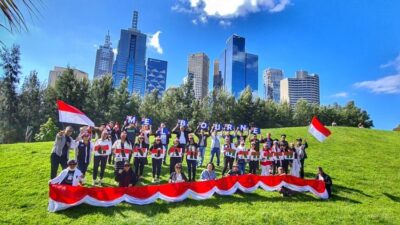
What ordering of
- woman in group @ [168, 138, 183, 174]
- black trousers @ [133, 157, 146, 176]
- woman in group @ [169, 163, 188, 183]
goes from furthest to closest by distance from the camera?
woman in group @ [168, 138, 183, 174] → black trousers @ [133, 157, 146, 176] → woman in group @ [169, 163, 188, 183]

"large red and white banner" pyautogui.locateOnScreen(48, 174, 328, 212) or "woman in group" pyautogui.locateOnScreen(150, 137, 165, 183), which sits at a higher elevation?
"woman in group" pyautogui.locateOnScreen(150, 137, 165, 183)

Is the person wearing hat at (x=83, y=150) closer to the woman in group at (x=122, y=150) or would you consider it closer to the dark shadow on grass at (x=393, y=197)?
the woman in group at (x=122, y=150)

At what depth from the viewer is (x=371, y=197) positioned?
59.8ft

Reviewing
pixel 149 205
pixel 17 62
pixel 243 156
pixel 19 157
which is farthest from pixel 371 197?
pixel 17 62

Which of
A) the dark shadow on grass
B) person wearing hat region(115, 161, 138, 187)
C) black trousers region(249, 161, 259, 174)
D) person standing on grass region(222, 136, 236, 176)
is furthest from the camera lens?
black trousers region(249, 161, 259, 174)

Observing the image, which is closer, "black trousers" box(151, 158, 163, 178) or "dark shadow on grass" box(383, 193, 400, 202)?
"black trousers" box(151, 158, 163, 178)

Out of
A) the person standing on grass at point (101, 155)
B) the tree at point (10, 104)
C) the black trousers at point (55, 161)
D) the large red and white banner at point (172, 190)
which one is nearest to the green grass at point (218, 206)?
the large red and white banner at point (172, 190)

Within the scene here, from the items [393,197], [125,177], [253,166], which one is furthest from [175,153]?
[393,197]

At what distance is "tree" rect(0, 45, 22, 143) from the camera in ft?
175

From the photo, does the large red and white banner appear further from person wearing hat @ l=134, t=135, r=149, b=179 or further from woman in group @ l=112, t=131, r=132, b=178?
person wearing hat @ l=134, t=135, r=149, b=179

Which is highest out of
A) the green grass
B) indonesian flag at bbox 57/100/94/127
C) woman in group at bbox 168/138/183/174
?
indonesian flag at bbox 57/100/94/127

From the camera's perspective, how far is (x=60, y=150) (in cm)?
1519

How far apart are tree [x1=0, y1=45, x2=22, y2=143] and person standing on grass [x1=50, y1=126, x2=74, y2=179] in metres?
44.3

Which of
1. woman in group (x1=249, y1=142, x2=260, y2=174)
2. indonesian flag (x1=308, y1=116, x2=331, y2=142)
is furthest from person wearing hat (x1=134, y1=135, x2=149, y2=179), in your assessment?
indonesian flag (x1=308, y1=116, x2=331, y2=142)
